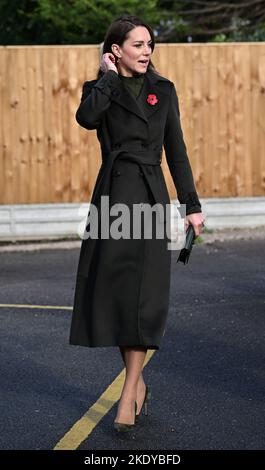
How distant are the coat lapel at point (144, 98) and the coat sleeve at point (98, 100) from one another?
54 millimetres

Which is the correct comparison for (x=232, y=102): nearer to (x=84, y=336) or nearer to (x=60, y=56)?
(x=60, y=56)

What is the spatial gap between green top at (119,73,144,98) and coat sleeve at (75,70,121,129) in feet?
0.30

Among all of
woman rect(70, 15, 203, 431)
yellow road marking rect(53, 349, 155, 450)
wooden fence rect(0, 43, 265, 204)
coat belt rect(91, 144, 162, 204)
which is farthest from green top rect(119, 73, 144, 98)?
wooden fence rect(0, 43, 265, 204)

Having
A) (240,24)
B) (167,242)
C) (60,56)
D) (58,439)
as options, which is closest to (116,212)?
(167,242)

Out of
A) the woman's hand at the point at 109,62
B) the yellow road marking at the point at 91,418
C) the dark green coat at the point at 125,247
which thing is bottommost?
the yellow road marking at the point at 91,418

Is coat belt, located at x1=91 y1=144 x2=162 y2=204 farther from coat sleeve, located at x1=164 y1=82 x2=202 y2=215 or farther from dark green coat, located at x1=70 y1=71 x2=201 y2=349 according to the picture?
coat sleeve, located at x1=164 y1=82 x2=202 y2=215

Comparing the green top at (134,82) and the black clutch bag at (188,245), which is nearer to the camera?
the black clutch bag at (188,245)

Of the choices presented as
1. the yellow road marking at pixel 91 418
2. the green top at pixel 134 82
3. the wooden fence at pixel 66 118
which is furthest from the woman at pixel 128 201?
the wooden fence at pixel 66 118

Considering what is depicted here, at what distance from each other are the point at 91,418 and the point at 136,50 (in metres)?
1.90

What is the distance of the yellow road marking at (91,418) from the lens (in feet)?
20.7

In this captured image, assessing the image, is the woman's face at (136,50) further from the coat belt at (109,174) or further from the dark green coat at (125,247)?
the coat belt at (109,174)

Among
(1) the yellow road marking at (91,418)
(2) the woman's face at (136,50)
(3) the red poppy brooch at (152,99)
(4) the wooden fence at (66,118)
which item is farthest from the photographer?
(4) the wooden fence at (66,118)

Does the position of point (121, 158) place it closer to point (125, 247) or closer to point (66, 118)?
point (125, 247)

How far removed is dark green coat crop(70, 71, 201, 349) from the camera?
21.3ft
